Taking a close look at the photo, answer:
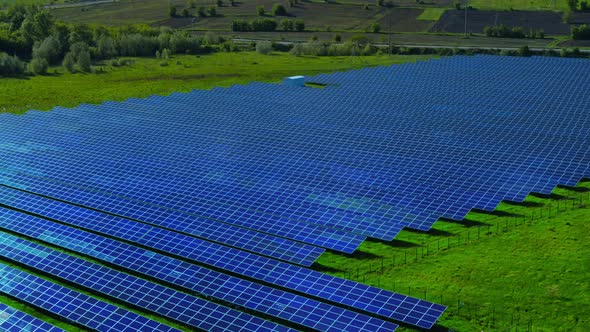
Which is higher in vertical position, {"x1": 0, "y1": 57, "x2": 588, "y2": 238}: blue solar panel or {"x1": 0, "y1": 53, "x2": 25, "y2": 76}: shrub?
{"x1": 0, "y1": 53, "x2": 25, "y2": 76}: shrub

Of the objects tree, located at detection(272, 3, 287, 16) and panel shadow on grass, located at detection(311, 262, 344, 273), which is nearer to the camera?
panel shadow on grass, located at detection(311, 262, 344, 273)

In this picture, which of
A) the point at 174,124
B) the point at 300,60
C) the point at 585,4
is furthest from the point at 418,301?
the point at 585,4

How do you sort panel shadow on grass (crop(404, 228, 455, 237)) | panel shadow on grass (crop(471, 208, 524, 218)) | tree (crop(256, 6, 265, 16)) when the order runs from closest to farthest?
panel shadow on grass (crop(404, 228, 455, 237)), panel shadow on grass (crop(471, 208, 524, 218)), tree (crop(256, 6, 265, 16))

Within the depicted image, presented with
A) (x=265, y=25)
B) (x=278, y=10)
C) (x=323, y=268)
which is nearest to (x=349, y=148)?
(x=323, y=268)

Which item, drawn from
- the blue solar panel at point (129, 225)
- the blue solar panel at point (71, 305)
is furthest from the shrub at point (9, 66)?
the blue solar panel at point (71, 305)

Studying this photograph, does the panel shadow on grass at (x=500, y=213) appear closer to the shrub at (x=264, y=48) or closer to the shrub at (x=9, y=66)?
the shrub at (x=264, y=48)

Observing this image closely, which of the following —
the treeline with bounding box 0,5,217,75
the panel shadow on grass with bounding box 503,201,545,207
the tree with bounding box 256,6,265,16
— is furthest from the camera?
the tree with bounding box 256,6,265,16

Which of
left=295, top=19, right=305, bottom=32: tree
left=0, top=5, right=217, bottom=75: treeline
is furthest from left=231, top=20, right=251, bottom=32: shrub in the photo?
left=0, top=5, right=217, bottom=75: treeline

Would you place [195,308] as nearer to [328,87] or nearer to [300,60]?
[328,87]

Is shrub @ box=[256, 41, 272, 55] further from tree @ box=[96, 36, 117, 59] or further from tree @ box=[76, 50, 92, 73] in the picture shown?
tree @ box=[76, 50, 92, 73]
